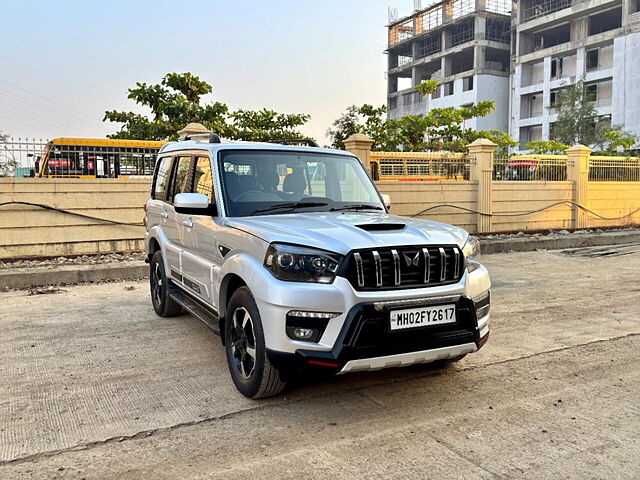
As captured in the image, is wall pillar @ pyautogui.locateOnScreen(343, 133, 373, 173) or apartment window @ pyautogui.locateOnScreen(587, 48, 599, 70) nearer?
wall pillar @ pyautogui.locateOnScreen(343, 133, 373, 173)

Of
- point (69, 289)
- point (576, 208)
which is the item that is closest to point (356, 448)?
point (69, 289)

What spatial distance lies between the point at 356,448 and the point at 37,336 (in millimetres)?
3843

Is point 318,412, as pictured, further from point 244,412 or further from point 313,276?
point 313,276

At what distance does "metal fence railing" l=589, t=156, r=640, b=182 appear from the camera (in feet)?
53.7

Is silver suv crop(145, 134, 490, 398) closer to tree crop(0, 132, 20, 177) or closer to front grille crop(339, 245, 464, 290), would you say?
front grille crop(339, 245, 464, 290)

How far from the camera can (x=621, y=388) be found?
3932mm

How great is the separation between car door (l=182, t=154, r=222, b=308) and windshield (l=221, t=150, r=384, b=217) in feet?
0.63

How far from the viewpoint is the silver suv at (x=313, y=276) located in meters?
3.24

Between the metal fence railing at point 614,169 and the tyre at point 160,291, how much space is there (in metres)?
14.0

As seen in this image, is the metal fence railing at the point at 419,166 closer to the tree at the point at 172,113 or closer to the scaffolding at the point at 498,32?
the tree at the point at 172,113

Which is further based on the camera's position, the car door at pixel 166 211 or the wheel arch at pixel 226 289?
the car door at pixel 166 211

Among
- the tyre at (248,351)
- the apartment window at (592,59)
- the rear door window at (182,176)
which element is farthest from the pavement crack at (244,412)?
the apartment window at (592,59)

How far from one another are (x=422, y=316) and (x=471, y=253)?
789mm

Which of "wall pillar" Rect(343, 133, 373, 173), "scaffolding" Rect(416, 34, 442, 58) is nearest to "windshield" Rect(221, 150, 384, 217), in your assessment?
"wall pillar" Rect(343, 133, 373, 173)
